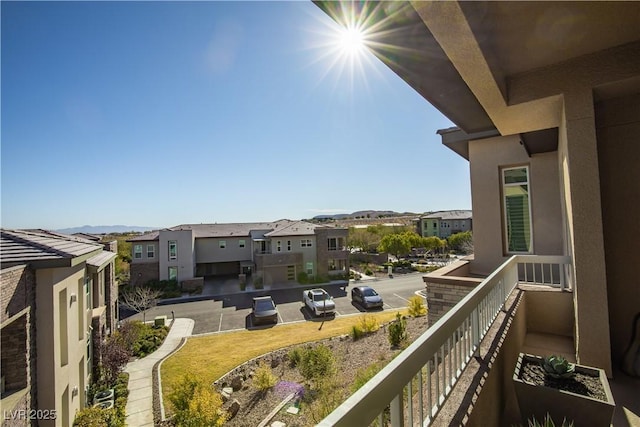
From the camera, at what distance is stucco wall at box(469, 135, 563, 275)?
6.55m

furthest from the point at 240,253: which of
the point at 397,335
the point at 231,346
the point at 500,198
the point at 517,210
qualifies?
the point at 517,210

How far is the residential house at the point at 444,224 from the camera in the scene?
46.6 metres

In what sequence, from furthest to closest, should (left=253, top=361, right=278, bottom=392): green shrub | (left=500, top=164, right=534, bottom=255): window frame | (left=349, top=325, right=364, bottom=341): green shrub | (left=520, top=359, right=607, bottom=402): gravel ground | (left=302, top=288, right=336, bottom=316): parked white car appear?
(left=302, top=288, right=336, bottom=316): parked white car
(left=349, top=325, right=364, bottom=341): green shrub
(left=253, top=361, right=278, bottom=392): green shrub
(left=500, top=164, right=534, bottom=255): window frame
(left=520, top=359, right=607, bottom=402): gravel ground

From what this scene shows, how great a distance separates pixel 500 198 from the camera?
7.09 meters

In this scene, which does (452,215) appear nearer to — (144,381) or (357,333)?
(357,333)

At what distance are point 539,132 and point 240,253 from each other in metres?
26.9

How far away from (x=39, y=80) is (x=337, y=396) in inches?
462

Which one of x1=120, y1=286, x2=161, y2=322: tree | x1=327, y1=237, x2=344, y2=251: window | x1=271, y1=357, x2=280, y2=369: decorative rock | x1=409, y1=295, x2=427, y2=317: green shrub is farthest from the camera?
x1=327, y1=237, x2=344, y2=251: window

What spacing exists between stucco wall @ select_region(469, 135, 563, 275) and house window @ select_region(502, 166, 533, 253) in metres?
0.12

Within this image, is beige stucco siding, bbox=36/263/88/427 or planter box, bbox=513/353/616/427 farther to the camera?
beige stucco siding, bbox=36/263/88/427

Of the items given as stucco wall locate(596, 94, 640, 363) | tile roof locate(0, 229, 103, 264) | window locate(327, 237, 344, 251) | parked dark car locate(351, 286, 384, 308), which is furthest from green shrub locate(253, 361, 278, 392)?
window locate(327, 237, 344, 251)

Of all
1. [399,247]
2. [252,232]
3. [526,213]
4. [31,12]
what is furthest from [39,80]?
[399,247]

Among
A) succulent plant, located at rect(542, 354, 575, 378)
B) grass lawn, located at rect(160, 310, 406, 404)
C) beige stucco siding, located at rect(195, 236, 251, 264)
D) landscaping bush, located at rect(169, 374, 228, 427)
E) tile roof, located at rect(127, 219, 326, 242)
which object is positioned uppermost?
→ tile roof, located at rect(127, 219, 326, 242)

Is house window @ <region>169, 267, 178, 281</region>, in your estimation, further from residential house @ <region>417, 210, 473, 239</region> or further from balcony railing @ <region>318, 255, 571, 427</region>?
residential house @ <region>417, 210, 473, 239</region>
